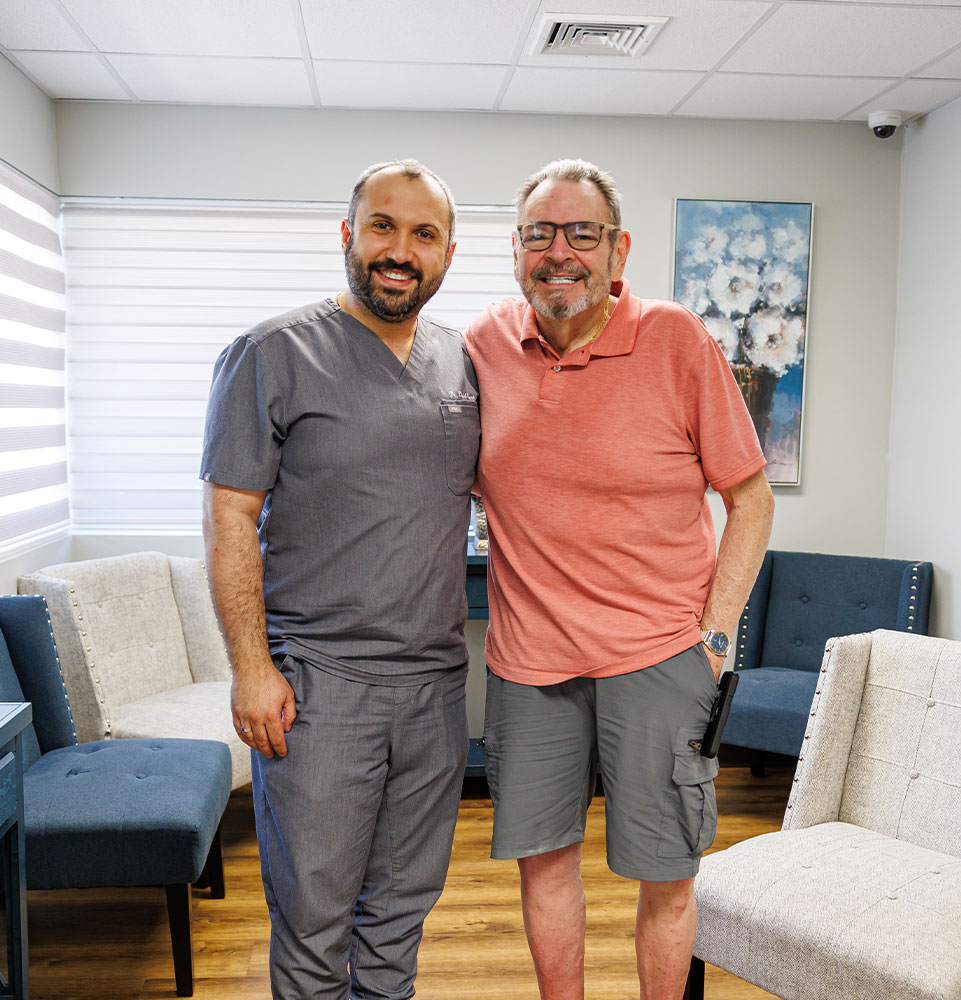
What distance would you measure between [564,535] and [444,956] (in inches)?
50.3

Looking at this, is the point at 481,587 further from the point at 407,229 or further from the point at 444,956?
the point at 407,229

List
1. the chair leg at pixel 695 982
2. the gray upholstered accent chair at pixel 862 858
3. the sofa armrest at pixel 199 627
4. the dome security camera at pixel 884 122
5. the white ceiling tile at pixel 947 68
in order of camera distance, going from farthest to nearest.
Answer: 1. the dome security camera at pixel 884 122
2. the sofa armrest at pixel 199 627
3. the white ceiling tile at pixel 947 68
4. the chair leg at pixel 695 982
5. the gray upholstered accent chair at pixel 862 858

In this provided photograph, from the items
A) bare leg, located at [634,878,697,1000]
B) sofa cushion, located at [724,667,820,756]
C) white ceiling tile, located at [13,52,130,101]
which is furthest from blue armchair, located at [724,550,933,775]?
white ceiling tile, located at [13,52,130,101]

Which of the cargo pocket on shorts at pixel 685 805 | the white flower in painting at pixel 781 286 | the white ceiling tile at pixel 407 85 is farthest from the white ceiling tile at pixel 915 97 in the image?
the cargo pocket on shorts at pixel 685 805

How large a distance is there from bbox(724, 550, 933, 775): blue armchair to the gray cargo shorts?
5.48 feet

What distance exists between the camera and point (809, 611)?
11.7 feet

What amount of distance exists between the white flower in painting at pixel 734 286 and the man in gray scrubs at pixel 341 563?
7.52 feet

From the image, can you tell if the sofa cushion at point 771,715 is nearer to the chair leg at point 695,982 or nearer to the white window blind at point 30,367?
the chair leg at point 695,982

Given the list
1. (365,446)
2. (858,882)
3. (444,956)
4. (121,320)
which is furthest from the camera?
(121,320)

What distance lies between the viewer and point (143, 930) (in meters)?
2.41

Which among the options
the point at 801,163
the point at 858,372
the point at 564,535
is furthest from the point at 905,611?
the point at 564,535

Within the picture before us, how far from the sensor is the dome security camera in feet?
11.5

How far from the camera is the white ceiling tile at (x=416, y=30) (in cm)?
262

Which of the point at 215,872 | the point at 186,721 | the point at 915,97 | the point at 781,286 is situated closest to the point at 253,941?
the point at 215,872
